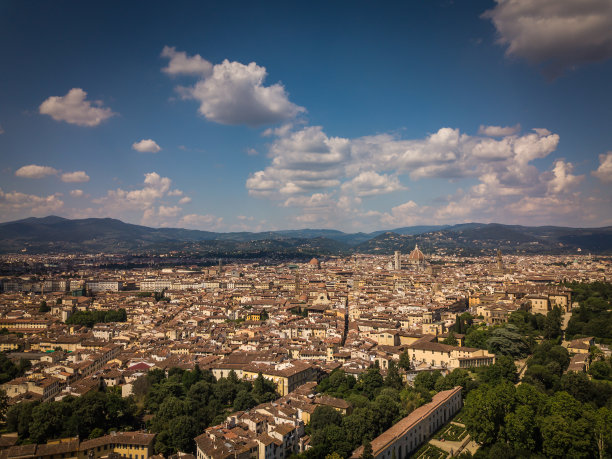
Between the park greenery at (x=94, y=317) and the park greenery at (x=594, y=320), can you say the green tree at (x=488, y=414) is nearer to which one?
the park greenery at (x=594, y=320)

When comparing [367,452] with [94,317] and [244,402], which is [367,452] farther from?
[94,317]

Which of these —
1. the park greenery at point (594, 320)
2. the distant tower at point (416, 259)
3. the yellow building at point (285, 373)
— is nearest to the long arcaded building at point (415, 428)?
the yellow building at point (285, 373)

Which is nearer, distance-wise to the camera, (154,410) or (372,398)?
(154,410)

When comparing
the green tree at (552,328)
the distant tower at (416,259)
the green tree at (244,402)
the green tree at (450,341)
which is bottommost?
the green tree at (244,402)

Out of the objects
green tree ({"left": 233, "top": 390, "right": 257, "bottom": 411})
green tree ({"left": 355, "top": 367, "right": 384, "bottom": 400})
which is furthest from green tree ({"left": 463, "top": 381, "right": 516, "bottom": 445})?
green tree ({"left": 233, "top": 390, "right": 257, "bottom": 411})

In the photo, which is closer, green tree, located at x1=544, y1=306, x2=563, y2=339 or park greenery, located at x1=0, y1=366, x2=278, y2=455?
Answer: park greenery, located at x1=0, y1=366, x2=278, y2=455

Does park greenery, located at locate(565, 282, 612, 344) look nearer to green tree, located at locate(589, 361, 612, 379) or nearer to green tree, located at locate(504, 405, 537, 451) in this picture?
green tree, located at locate(589, 361, 612, 379)

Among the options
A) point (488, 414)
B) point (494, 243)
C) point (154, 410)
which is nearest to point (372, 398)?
point (488, 414)

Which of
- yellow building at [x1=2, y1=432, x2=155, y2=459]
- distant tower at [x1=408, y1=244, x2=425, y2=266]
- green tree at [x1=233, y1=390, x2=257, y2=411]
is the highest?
distant tower at [x1=408, y1=244, x2=425, y2=266]

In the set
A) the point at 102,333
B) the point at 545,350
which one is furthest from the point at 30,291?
the point at 545,350
